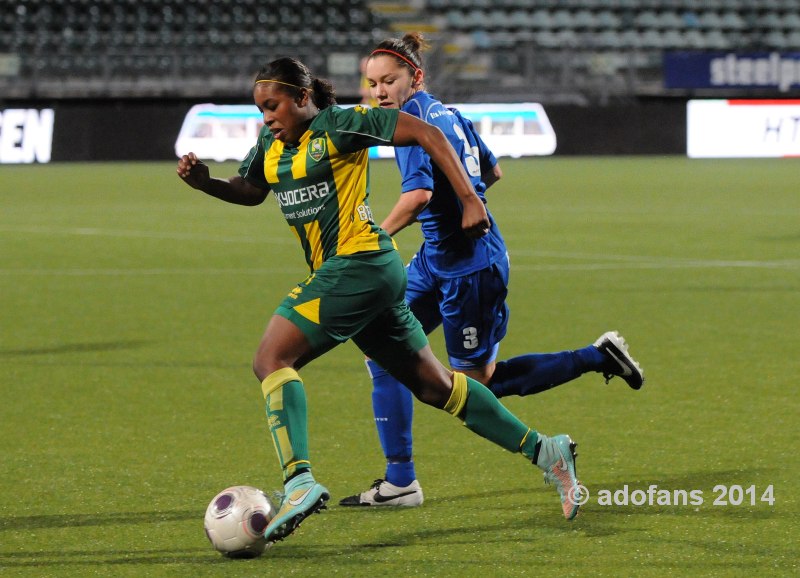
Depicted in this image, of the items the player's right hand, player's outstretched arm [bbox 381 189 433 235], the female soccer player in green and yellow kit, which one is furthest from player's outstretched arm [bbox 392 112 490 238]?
the player's right hand

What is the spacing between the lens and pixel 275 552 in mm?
4578

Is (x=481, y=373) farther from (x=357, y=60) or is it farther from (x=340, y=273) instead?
(x=357, y=60)

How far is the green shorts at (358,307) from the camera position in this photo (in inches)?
182

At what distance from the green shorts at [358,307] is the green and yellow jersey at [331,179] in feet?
0.25

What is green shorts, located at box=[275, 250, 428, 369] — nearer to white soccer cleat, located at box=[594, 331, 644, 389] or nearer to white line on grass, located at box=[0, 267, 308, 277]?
white soccer cleat, located at box=[594, 331, 644, 389]

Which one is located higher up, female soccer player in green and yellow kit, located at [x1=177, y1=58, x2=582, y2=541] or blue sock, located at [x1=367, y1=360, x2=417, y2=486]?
female soccer player in green and yellow kit, located at [x1=177, y1=58, x2=582, y2=541]

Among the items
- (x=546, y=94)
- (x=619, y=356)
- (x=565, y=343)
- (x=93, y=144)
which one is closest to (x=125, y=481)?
(x=619, y=356)

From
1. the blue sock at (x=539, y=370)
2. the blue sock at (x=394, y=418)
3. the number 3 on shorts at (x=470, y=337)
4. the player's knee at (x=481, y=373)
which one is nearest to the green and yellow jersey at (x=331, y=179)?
the blue sock at (x=394, y=418)

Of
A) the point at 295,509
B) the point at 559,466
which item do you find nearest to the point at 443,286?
the point at 559,466

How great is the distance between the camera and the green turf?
14.9 ft

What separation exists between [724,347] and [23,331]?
15.3ft

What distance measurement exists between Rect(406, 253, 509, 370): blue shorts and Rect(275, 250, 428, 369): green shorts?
2.75 ft

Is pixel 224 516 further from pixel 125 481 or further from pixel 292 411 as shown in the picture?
pixel 125 481

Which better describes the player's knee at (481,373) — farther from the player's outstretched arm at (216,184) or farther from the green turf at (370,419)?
the player's outstretched arm at (216,184)
